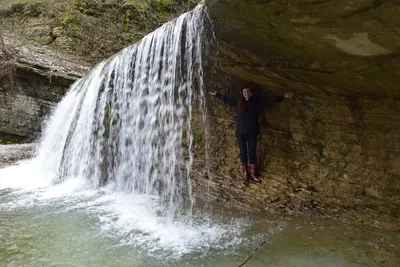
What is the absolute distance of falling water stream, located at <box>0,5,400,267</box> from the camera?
11.5ft

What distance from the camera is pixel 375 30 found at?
111 inches

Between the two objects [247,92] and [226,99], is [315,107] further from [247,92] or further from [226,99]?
[226,99]

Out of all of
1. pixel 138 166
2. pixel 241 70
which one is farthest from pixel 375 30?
pixel 138 166

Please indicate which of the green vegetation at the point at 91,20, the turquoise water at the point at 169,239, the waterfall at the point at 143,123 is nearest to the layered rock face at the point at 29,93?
the green vegetation at the point at 91,20

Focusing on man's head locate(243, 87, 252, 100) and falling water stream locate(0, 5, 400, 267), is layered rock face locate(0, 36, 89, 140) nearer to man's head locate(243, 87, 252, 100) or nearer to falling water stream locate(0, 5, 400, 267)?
falling water stream locate(0, 5, 400, 267)

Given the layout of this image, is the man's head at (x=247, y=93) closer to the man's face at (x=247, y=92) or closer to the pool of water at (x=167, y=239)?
the man's face at (x=247, y=92)

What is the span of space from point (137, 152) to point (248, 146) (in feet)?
7.70

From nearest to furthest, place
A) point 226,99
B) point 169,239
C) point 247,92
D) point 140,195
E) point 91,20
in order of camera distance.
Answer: point 169,239 < point 247,92 < point 226,99 < point 140,195 < point 91,20

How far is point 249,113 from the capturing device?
520 centimetres

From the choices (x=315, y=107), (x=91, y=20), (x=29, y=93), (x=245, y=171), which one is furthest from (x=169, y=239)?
(x=91, y=20)

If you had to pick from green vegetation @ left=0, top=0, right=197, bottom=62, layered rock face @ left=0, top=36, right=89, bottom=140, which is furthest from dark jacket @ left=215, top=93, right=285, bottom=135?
green vegetation @ left=0, top=0, right=197, bottom=62

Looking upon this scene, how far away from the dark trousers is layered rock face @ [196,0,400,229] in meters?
0.24

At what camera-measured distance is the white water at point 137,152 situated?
449 cm

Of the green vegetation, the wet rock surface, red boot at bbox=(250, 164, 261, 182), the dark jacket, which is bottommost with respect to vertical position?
red boot at bbox=(250, 164, 261, 182)
